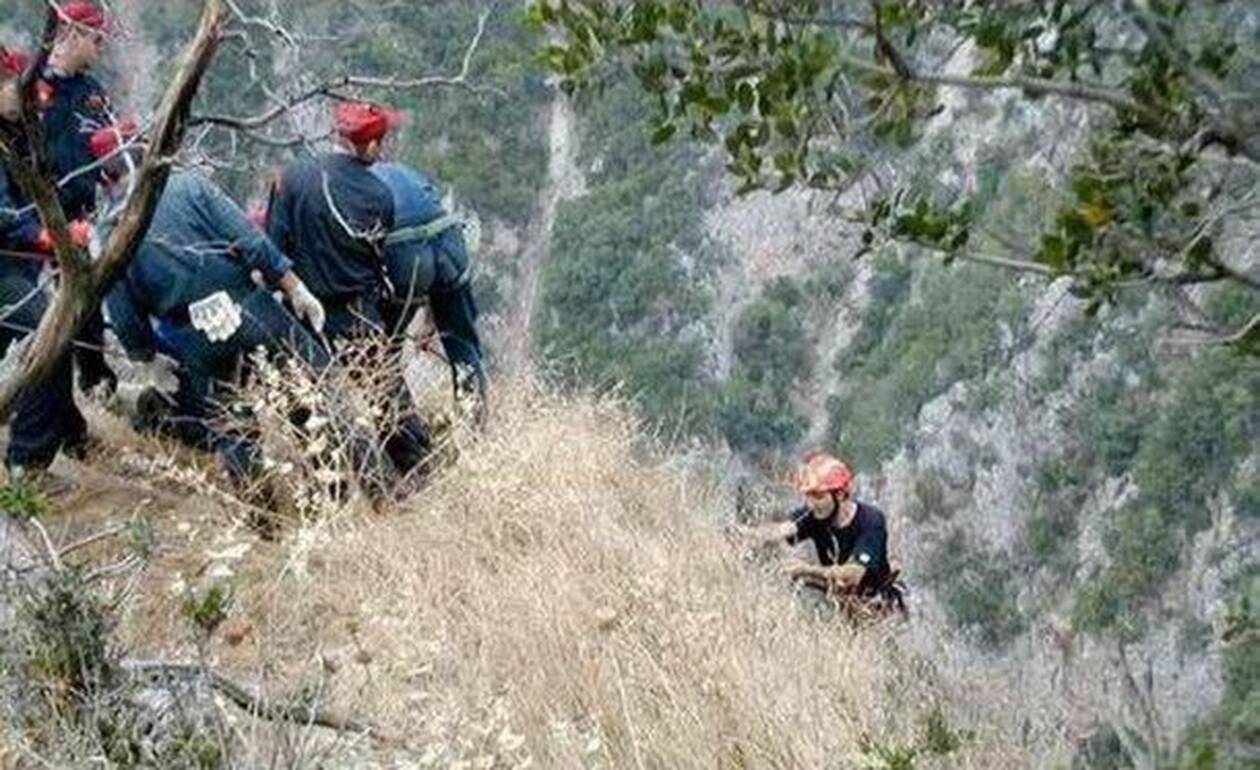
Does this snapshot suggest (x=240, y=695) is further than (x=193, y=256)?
No

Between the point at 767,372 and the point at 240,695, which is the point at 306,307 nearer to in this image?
the point at 240,695

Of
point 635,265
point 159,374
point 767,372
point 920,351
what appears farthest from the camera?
point 767,372

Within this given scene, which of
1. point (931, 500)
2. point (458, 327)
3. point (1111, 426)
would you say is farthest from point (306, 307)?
point (931, 500)

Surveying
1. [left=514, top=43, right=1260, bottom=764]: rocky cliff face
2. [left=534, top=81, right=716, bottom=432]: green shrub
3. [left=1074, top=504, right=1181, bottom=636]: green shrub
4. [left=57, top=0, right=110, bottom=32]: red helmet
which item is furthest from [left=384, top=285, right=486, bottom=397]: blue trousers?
[left=534, top=81, right=716, bottom=432]: green shrub

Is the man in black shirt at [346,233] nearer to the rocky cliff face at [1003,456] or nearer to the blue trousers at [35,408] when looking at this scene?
the blue trousers at [35,408]

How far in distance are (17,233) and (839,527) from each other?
271 centimetres

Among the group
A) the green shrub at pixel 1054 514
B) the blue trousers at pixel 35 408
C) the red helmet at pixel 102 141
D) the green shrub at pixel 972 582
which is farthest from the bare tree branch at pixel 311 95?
the green shrub at pixel 1054 514

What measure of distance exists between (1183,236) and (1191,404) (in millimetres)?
42635

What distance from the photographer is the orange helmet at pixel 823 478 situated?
282 inches

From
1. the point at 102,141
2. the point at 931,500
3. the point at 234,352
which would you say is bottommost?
the point at 931,500

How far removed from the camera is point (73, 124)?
6.25 meters

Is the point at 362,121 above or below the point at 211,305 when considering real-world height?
above

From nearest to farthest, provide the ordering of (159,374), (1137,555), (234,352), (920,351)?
(234,352) < (159,374) < (1137,555) < (920,351)

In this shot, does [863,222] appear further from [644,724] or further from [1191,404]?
[1191,404]
